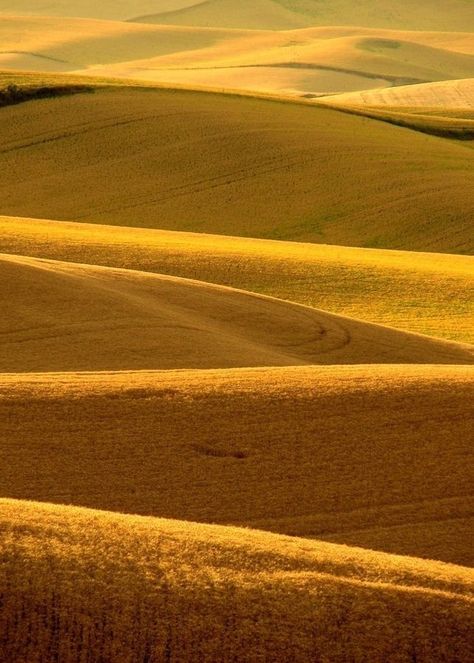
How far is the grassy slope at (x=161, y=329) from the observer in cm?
1145

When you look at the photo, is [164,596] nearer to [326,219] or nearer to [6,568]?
[6,568]

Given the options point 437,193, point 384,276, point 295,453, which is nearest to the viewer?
point 295,453

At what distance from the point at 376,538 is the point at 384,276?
61.0 feet

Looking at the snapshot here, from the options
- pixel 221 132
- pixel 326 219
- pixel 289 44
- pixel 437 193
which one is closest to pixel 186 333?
pixel 326 219

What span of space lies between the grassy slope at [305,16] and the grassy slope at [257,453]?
171 m

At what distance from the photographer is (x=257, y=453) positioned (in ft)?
23.6

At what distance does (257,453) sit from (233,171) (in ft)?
116

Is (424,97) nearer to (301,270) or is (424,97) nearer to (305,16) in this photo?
(301,270)

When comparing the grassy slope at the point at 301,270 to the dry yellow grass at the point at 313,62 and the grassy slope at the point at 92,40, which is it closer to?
the dry yellow grass at the point at 313,62

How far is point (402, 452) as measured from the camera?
7.45 m

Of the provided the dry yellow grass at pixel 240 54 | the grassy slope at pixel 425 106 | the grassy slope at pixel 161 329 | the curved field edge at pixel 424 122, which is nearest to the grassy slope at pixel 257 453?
the grassy slope at pixel 161 329

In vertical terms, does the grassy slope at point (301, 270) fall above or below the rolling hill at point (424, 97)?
above

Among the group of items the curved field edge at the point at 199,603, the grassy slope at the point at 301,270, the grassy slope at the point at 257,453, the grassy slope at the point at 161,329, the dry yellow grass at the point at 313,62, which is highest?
the curved field edge at the point at 199,603

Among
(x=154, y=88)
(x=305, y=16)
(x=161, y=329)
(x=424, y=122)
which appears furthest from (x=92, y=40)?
(x=161, y=329)
